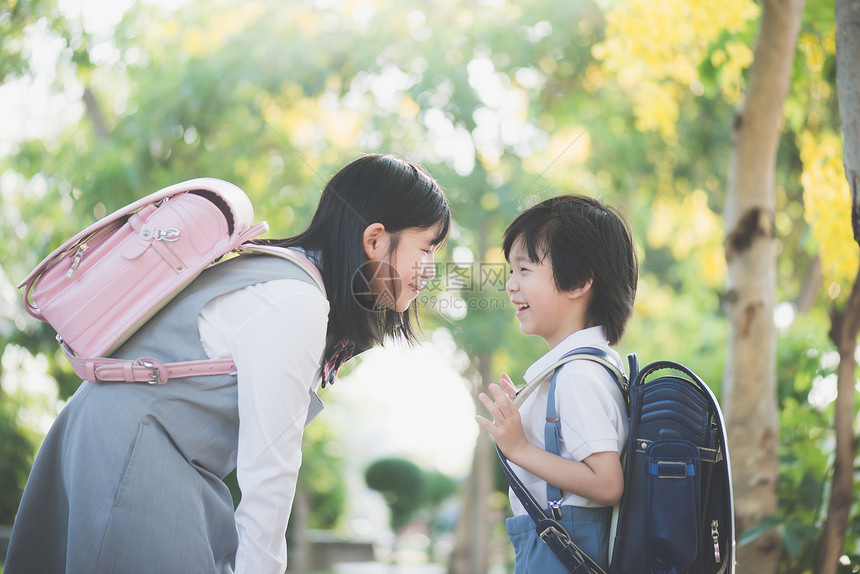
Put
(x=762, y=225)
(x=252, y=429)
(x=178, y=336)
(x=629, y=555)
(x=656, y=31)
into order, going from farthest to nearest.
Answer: (x=656, y=31)
(x=762, y=225)
(x=629, y=555)
(x=178, y=336)
(x=252, y=429)

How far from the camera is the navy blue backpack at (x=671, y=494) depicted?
1.48 m

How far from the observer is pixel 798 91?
4.05 meters

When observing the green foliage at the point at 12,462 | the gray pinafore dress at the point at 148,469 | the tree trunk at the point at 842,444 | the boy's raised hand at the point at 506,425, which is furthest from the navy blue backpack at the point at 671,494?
the green foliage at the point at 12,462

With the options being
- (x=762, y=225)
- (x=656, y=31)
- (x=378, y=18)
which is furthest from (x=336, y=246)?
(x=378, y=18)

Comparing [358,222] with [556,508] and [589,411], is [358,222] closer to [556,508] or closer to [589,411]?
[589,411]

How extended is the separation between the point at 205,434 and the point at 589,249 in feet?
3.21

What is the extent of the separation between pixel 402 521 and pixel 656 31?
11150mm

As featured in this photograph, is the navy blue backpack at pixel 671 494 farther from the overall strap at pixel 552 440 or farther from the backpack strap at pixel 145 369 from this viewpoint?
the backpack strap at pixel 145 369

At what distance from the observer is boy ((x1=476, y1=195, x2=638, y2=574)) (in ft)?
5.11

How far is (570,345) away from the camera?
1767 mm

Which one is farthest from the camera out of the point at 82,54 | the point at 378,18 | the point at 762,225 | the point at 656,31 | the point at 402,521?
the point at 402,521

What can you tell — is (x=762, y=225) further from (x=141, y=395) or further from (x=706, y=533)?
(x=141, y=395)

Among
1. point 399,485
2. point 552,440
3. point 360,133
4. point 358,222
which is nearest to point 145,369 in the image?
point 358,222

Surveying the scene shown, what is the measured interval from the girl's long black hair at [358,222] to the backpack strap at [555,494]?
1.30 feet
